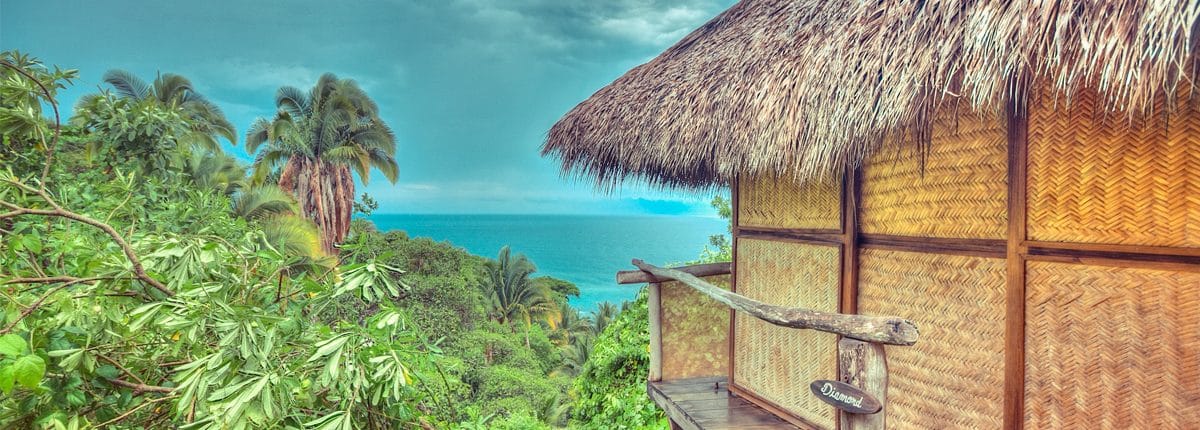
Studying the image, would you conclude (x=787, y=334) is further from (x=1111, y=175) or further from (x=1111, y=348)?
(x=1111, y=175)

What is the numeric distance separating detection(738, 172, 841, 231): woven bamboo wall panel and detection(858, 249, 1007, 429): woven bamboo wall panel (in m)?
0.33

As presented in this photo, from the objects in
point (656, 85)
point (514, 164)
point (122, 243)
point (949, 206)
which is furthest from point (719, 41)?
point (514, 164)

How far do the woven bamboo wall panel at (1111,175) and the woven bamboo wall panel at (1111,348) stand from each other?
13 cm

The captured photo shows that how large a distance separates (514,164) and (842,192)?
3595 inches

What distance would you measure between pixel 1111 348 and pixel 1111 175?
57 centimetres

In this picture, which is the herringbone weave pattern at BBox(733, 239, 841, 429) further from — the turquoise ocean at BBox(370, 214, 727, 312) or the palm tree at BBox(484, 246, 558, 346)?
the turquoise ocean at BBox(370, 214, 727, 312)

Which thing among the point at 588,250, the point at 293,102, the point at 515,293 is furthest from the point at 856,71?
the point at 588,250

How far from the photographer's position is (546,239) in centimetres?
10350

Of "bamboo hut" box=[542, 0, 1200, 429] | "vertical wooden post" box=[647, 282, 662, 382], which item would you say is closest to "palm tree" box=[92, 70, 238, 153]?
"vertical wooden post" box=[647, 282, 662, 382]

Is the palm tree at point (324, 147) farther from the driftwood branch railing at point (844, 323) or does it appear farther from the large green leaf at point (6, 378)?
the large green leaf at point (6, 378)

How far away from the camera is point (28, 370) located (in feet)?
3.51

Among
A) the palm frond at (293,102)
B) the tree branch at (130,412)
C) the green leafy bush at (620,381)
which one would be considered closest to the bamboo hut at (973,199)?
the tree branch at (130,412)

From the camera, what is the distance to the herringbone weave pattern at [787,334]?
303cm

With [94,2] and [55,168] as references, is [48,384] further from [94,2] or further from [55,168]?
[94,2]
